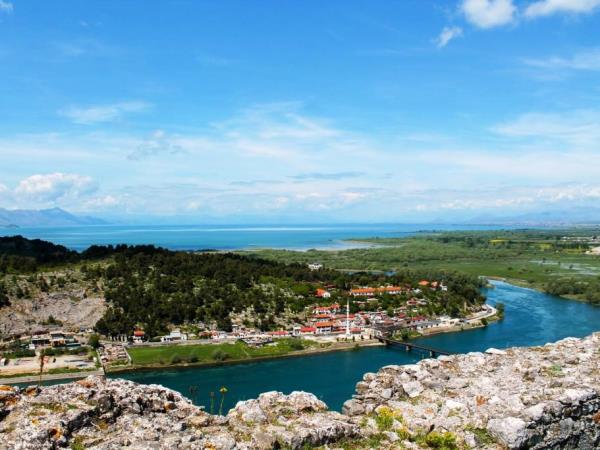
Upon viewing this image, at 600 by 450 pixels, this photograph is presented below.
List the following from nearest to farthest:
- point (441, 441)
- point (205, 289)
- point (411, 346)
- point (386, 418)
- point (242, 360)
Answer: point (441, 441) → point (386, 418) → point (242, 360) → point (411, 346) → point (205, 289)

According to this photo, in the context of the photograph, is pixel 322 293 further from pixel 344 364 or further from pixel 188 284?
pixel 344 364

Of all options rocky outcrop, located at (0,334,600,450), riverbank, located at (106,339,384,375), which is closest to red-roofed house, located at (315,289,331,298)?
riverbank, located at (106,339,384,375)

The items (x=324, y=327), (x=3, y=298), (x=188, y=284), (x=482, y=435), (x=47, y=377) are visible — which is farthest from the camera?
(x=188, y=284)

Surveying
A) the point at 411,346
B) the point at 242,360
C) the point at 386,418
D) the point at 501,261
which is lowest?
the point at 411,346

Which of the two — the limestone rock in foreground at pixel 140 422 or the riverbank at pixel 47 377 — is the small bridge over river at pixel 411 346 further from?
the limestone rock in foreground at pixel 140 422

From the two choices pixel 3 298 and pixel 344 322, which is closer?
pixel 3 298

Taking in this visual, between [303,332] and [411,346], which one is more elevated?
[303,332]

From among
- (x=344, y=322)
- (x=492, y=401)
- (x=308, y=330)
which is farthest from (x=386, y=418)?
(x=344, y=322)

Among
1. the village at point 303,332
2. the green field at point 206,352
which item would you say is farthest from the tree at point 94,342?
the green field at point 206,352

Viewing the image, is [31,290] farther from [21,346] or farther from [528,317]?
[528,317]
